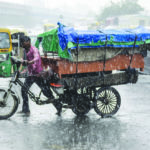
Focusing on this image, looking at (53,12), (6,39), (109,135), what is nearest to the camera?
(109,135)

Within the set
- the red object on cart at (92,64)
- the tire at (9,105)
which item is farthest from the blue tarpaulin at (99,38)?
the tire at (9,105)

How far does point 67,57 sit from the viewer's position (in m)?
6.80

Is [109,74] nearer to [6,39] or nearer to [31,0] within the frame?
[6,39]

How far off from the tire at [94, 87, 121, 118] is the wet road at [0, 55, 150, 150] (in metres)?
0.16

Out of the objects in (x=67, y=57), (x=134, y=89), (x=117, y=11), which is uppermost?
(x=117, y=11)

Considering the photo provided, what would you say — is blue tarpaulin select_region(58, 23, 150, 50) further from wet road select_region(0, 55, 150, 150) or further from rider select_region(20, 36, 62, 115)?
wet road select_region(0, 55, 150, 150)

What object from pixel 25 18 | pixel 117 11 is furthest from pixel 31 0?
pixel 117 11

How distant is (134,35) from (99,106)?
1732 millimetres

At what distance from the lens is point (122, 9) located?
9138 cm

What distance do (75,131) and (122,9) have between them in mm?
88125

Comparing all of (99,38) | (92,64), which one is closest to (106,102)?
(92,64)

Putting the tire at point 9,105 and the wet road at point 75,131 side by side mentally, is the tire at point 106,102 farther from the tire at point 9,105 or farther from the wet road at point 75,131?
the tire at point 9,105

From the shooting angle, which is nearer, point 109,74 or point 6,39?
point 109,74

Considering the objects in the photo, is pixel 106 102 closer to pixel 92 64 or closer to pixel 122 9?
pixel 92 64
